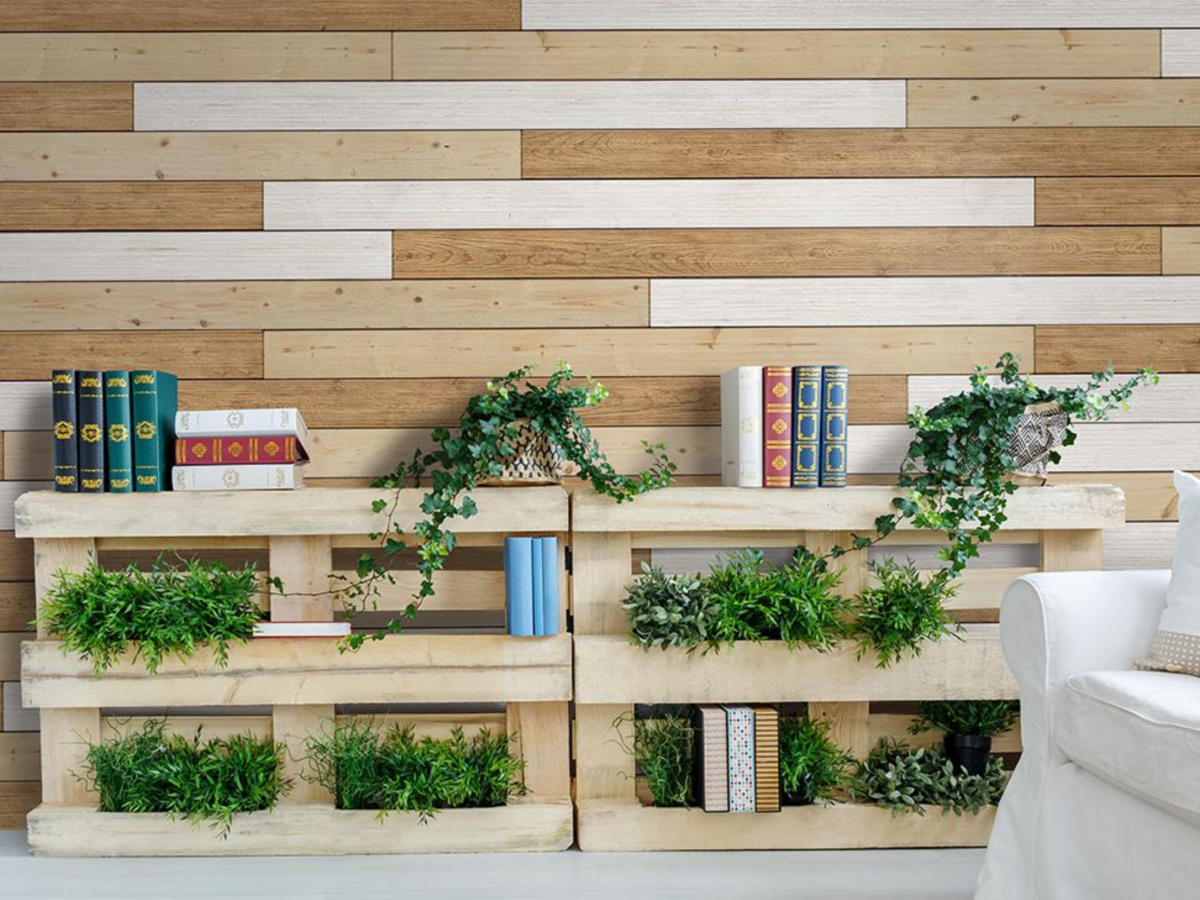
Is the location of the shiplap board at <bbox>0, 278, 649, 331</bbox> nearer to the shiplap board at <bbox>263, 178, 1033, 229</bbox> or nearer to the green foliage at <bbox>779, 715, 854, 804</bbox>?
the shiplap board at <bbox>263, 178, 1033, 229</bbox>

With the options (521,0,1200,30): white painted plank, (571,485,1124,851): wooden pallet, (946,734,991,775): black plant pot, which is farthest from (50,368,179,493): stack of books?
(946,734,991,775): black plant pot

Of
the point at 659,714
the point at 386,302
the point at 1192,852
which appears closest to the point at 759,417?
the point at 659,714

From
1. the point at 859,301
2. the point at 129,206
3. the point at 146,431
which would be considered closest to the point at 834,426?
the point at 859,301

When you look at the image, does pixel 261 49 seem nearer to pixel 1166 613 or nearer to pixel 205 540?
pixel 205 540

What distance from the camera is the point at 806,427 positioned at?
7.13 feet

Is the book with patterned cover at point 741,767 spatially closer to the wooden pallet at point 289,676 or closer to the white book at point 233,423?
the wooden pallet at point 289,676

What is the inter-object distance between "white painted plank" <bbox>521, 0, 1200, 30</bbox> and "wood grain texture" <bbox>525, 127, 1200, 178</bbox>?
0.24 metres

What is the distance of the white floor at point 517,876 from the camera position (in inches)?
77.0

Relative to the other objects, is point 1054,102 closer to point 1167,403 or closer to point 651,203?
point 1167,403

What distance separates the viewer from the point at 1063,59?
7.94 feet

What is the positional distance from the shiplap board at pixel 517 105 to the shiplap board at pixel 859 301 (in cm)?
37

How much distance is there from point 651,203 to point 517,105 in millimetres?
377

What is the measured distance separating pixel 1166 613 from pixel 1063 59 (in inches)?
53.8

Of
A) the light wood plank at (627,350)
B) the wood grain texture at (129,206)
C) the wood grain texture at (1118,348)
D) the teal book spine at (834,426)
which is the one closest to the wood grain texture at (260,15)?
the wood grain texture at (129,206)
